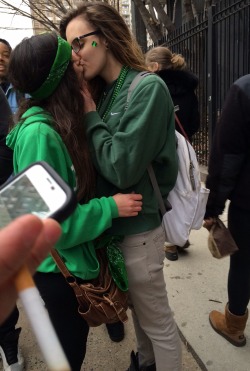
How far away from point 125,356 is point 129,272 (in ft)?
3.21

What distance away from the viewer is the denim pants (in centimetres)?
154

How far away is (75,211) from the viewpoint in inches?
49.8

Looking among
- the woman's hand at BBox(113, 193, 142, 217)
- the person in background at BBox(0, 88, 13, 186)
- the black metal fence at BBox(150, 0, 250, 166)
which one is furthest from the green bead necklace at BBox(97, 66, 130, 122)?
the black metal fence at BBox(150, 0, 250, 166)

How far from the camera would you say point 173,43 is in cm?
666

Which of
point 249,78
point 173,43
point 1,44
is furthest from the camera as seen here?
point 173,43

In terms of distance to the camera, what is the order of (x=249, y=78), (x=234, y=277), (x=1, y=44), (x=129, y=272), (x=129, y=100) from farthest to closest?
(x=1, y=44) → (x=234, y=277) → (x=249, y=78) → (x=129, y=272) → (x=129, y=100)

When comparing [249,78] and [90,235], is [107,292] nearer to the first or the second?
[90,235]

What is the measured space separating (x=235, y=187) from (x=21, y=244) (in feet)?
5.39

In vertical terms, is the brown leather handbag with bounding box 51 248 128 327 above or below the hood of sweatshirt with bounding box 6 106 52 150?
below

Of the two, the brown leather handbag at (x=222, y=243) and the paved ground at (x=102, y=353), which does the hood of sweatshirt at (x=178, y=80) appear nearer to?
the brown leather handbag at (x=222, y=243)

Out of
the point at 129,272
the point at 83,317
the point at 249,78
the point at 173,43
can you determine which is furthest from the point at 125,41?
the point at 173,43

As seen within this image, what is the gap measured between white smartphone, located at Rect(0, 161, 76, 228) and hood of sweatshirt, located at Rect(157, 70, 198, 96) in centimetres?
266

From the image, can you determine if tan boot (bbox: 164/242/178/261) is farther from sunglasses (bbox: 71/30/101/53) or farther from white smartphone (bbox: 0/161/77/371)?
white smartphone (bbox: 0/161/77/371)

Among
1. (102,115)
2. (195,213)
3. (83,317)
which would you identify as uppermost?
(102,115)
